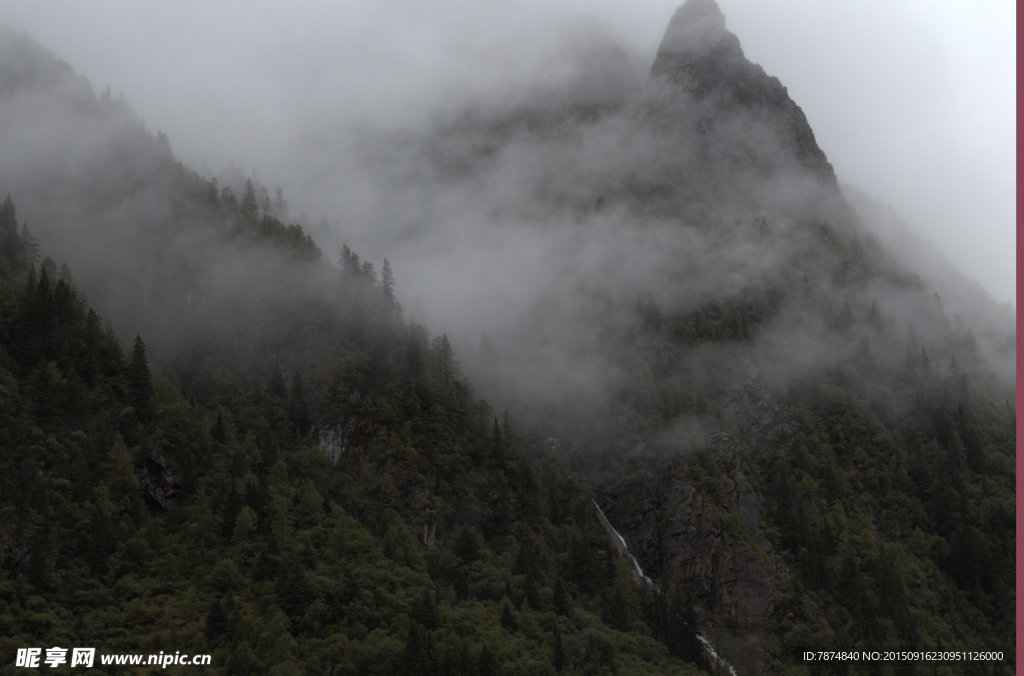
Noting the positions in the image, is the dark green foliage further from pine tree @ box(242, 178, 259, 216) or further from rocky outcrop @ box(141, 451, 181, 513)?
pine tree @ box(242, 178, 259, 216)

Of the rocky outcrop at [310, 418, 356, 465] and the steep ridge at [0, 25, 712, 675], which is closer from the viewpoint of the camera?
the steep ridge at [0, 25, 712, 675]

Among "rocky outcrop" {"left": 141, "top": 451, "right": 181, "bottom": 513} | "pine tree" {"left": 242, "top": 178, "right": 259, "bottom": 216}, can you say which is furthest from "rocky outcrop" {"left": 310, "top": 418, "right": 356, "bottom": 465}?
"pine tree" {"left": 242, "top": 178, "right": 259, "bottom": 216}

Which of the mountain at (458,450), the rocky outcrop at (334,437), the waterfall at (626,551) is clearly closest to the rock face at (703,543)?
the mountain at (458,450)

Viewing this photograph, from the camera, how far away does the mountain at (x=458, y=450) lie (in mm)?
97188

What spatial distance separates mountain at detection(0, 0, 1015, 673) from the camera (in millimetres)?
97188

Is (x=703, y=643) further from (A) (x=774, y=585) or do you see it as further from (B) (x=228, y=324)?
(B) (x=228, y=324)

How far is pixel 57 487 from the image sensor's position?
98.2 meters

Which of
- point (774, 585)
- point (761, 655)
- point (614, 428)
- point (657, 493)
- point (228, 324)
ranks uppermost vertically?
point (228, 324)

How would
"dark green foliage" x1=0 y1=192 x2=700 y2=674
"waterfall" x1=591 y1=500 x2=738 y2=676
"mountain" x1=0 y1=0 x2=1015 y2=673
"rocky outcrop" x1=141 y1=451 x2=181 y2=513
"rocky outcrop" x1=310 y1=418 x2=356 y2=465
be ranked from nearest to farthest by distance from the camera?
1. "dark green foliage" x1=0 y1=192 x2=700 y2=674
2. "mountain" x1=0 y1=0 x2=1015 y2=673
3. "rocky outcrop" x1=141 y1=451 x2=181 y2=513
4. "waterfall" x1=591 y1=500 x2=738 y2=676
5. "rocky outcrop" x1=310 y1=418 x2=356 y2=465

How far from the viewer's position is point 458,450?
446 feet

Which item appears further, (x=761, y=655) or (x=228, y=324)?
(x=228, y=324)

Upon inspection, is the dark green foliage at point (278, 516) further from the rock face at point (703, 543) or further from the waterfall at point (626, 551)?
the rock face at point (703, 543)

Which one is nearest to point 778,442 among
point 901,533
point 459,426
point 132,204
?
point 901,533

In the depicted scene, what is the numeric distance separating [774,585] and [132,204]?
4567 inches
